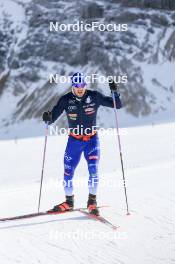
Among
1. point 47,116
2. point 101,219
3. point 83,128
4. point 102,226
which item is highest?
point 47,116

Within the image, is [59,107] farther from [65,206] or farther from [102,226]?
[102,226]

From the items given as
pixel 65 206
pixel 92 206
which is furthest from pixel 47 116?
pixel 92 206

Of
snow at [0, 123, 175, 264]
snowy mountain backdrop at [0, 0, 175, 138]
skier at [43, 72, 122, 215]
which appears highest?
snowy mountain backdrop at [0, 0, 175, 138]

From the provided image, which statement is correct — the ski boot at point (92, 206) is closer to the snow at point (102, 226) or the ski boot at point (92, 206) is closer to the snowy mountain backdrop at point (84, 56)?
the snow at point (102, 226)

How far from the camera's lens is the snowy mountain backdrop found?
1769 inches

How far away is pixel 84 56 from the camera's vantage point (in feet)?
159

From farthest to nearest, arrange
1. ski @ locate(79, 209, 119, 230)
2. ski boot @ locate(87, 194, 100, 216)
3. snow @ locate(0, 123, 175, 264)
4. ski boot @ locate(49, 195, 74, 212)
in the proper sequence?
ski boot @ locate(49, 195, 74, 212)
ski boot @ locate(87, 194, 100, 216)
ski @ locate(79, 209, 119, 230)
snow @ locate(0, 123, 175, 264)

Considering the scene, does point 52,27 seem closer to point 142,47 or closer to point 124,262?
point 142,47

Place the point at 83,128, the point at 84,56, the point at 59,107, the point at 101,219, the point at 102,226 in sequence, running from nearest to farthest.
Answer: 1. the point at 102,226
2. the point at 101,219
3. the point at 83,128
4. the point at 59,107
5. the point at 84,56

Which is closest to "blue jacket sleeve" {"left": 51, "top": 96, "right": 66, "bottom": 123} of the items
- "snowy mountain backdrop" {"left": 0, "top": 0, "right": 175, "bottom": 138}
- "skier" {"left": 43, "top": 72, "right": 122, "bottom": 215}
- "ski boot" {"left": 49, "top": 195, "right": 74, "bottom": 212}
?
"skier" {"left": 43, "top": 72, "right": 122, "bottom": 215}

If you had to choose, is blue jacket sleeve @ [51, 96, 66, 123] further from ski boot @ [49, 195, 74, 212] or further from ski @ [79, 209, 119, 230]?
ski @ [79, 209, 119, 230]

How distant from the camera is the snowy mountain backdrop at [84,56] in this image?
44938 mm

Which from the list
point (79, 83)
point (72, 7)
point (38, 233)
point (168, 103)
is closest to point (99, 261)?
point (38, 233)

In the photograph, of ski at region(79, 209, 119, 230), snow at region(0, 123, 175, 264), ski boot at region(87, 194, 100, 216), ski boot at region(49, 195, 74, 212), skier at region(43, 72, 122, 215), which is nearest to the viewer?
snow at region(0, 123, 175, 264)
